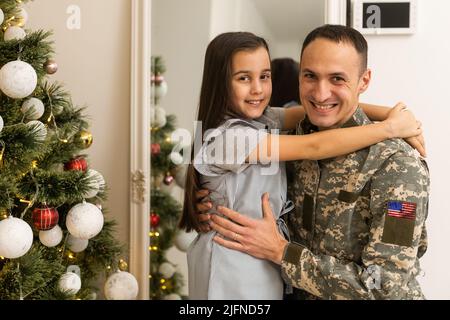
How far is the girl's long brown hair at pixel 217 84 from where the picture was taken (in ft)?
4.61

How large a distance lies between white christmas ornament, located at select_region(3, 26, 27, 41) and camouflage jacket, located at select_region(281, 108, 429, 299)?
80 centimetres

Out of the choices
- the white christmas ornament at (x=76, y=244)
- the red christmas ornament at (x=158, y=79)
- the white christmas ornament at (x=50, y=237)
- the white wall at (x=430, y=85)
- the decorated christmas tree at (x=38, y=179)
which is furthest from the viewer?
the red christmas ornament at (x=158, y=79)

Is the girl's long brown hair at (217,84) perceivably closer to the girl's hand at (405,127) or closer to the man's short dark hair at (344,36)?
the man's short dark hair at (344,36)

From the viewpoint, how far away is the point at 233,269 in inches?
54.1

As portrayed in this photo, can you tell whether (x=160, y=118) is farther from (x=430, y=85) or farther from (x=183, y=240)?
(x=430, y=85)

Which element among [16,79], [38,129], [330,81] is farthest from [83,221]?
[330,81]

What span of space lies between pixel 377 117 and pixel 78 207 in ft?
2.74

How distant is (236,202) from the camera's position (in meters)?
1.40

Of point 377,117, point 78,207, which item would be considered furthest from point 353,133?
point 78,207

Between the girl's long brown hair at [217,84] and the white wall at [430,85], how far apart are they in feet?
1.55

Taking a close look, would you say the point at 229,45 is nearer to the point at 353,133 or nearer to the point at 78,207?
the point at 353,133

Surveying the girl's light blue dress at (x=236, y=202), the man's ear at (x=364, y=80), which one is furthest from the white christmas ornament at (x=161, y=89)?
the man's ear at (x=364, y=80)

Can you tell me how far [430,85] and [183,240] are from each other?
0.95 metres

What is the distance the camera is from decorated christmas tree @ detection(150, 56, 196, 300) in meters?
1.84
